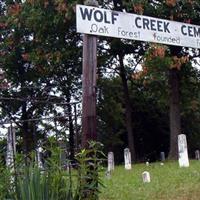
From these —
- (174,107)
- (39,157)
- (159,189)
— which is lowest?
(159,189)

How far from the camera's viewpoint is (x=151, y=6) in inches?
798

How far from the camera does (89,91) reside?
6.78 m

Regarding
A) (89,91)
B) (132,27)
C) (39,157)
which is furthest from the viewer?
(132,27)

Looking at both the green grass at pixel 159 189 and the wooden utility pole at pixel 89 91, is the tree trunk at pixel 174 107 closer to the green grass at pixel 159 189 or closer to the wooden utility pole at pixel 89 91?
the green grass at pixel 159 189

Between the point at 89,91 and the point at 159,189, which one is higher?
the point at 89,91

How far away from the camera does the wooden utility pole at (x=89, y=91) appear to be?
663 centimetres

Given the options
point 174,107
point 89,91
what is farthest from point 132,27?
point 174,107

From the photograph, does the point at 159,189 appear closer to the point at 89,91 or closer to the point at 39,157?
the point at 89,91

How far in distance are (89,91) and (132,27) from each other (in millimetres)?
1064

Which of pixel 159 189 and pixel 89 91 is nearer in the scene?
pixel 89 91

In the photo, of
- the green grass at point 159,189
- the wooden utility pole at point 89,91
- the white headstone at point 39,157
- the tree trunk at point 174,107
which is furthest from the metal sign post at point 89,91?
the tree trunk at point 174,107

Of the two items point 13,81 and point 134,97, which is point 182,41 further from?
point 134,97

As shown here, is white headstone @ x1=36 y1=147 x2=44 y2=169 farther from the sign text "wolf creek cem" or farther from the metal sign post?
the sign text "wolf creek cem"

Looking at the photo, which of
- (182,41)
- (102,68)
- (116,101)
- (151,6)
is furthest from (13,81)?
(182,41)
